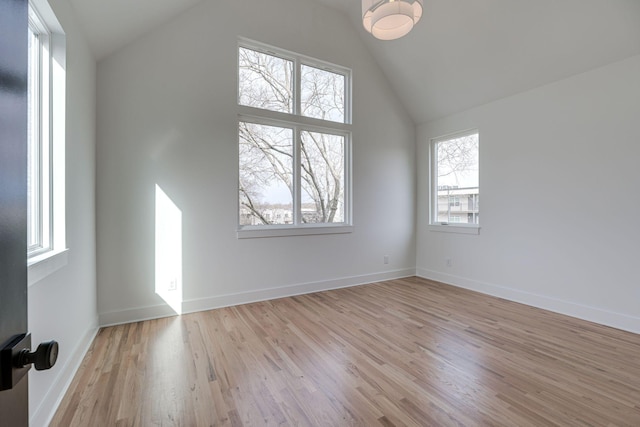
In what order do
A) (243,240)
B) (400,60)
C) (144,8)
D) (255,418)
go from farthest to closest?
1. (400,60)
2. (243,240)
3. (144,8)
4. (255,418)

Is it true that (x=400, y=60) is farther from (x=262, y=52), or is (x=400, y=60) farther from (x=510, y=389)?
(x=510, y=389)

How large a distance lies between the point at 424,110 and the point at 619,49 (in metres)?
2.15

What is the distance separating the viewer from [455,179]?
4.30 m

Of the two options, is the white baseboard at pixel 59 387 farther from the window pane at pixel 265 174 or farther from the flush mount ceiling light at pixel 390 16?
the flush mount ceiling light at pixel 390 16

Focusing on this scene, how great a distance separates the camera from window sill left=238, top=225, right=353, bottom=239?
11.2 ft

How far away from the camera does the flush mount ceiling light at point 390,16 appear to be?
2.09 m

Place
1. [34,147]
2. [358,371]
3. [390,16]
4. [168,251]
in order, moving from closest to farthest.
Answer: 1. [34,147]
2. [358,371]
3. [390,16]
4. [168,251]

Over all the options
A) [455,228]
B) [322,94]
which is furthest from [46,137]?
[455,228]

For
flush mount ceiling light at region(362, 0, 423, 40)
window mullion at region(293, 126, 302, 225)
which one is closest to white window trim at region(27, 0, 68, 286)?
flush mount ceiling light at region(362, 0, 423, 40)

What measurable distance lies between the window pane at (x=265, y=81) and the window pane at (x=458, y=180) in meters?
2.46

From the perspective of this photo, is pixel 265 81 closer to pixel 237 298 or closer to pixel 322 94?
pixel 322 94

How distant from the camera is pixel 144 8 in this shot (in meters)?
2.55

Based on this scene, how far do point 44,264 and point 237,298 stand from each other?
6.74ft

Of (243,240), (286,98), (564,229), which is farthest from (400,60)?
(243,240)
